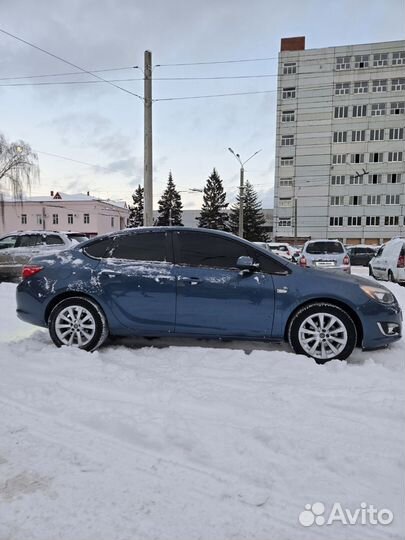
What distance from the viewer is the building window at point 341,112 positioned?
5112 cm

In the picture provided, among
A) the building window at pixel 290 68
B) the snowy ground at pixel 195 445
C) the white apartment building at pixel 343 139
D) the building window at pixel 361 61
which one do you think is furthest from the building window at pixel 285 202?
the snowy ground at pixel 195 445

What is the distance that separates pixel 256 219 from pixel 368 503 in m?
52.8

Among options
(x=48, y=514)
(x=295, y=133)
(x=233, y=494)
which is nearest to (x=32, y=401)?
(x=48, y=514)

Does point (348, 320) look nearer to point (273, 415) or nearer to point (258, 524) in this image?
point (273, 415)

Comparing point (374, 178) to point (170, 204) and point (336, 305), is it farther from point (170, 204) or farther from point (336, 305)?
point (336, 305)

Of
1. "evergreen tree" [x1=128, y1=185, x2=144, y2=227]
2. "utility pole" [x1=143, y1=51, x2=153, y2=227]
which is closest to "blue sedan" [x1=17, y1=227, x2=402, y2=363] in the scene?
"utility pole" [x1=143, y1=51, x2=153, y2=227]

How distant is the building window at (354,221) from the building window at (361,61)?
68.8 feet

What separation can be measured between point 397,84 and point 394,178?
12927 mm

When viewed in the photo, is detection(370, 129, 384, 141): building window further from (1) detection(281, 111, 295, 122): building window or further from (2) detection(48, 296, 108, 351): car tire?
(2) detection(48, 296, 108, 351): car tire

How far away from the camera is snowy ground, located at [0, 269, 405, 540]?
6.01 ft

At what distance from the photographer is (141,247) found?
4.53 meters

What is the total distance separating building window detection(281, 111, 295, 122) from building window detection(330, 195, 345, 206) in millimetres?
12840

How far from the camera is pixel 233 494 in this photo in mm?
2000

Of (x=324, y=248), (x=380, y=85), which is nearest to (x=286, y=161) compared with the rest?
(x=380, y=85)
